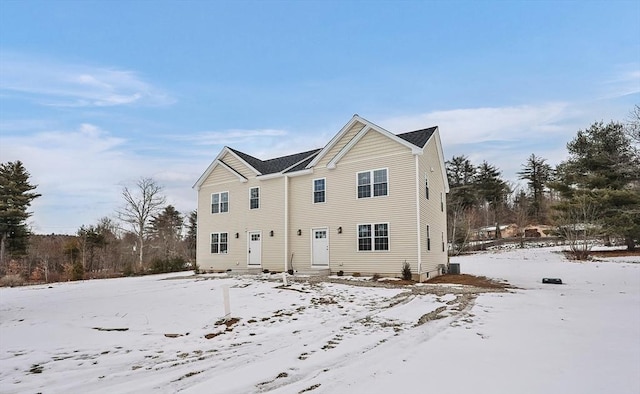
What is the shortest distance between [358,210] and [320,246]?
2.66 meters

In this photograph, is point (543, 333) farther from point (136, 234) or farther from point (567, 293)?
point (136, 234)

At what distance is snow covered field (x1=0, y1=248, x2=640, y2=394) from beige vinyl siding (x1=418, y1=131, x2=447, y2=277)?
476 cm

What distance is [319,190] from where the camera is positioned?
17094 millimetres

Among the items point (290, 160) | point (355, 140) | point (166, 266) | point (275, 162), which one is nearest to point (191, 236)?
point (166, 266)

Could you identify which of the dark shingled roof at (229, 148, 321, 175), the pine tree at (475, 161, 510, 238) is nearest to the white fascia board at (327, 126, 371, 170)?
the dark shingled roof at (229, 148, 321, 175)

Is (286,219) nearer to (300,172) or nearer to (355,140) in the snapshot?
(300,172)

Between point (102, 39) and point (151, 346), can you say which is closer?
point (151, 346)

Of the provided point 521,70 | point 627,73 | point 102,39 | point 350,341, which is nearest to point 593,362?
point 350,341

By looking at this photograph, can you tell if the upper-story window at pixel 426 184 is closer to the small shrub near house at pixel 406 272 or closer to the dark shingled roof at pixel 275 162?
the small shrub near house at pixel 406 272

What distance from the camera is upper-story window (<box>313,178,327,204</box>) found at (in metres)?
16.9

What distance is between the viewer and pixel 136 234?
3491cm

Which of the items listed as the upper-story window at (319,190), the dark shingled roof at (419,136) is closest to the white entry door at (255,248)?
the upper-story window at (319,190)

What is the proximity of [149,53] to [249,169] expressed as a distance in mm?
7236

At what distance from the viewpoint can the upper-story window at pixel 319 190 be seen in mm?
16938
